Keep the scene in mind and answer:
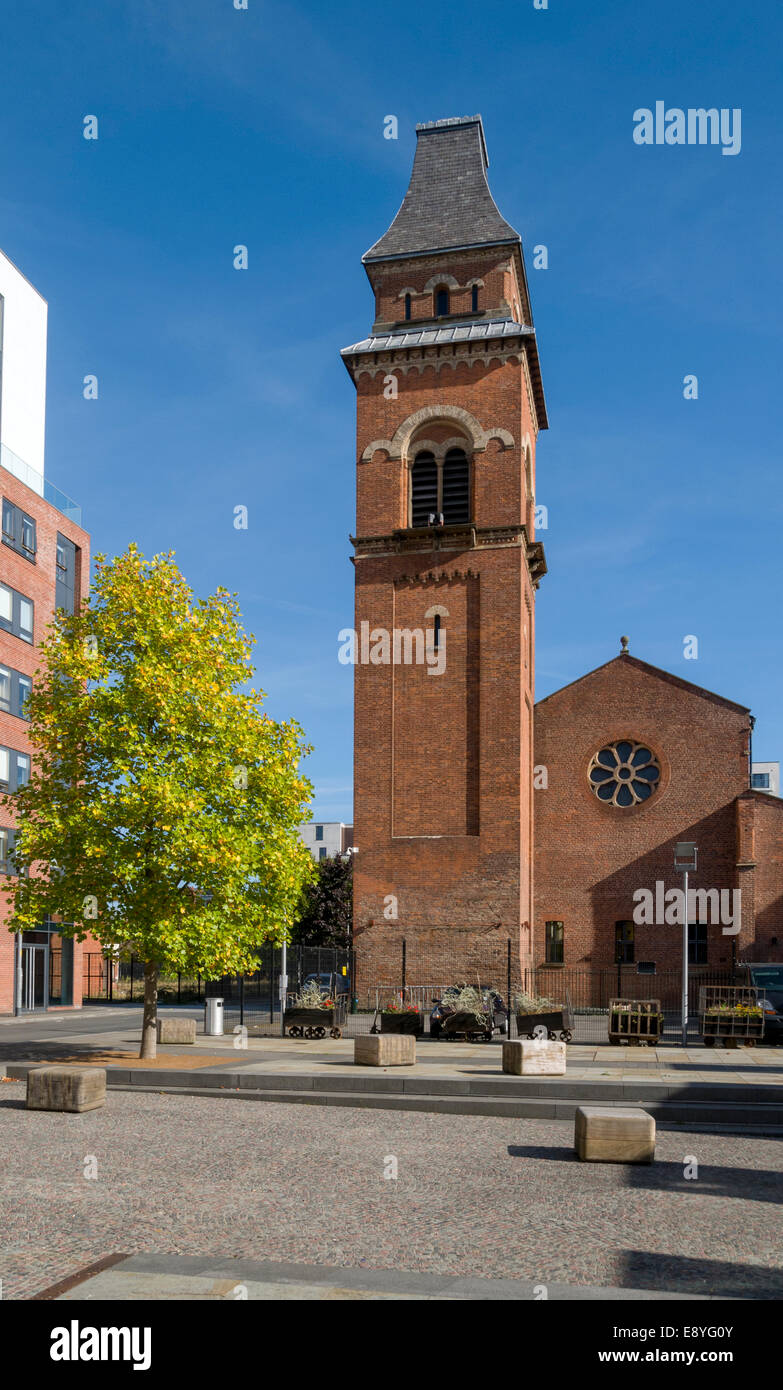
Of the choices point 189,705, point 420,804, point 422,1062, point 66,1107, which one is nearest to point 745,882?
point 420,804

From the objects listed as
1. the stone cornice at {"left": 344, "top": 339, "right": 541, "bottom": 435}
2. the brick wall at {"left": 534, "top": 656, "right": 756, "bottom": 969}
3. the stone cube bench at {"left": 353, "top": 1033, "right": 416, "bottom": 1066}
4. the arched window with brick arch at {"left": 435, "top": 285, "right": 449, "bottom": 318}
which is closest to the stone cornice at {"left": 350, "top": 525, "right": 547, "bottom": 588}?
the stone cornice at {"left": 344, "top": 339, "right": 541, "bottom": 435}

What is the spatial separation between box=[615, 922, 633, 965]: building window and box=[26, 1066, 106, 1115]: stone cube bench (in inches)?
1112

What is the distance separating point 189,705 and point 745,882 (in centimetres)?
2515

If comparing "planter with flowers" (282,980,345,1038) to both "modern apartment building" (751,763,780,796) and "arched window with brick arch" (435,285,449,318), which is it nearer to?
"arched window with brick arch" (435,285,449,318)

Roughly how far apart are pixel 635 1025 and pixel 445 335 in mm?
23439

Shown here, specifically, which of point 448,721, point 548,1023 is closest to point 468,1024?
point 548,1023

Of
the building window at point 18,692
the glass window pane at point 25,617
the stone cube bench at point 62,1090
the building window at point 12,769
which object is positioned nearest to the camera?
the stone cube bench at point 62,1090

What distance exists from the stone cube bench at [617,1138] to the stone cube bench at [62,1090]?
642cm

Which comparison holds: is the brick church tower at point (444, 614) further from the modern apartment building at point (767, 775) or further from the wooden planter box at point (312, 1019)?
the modern apartment building at point (767, 775)

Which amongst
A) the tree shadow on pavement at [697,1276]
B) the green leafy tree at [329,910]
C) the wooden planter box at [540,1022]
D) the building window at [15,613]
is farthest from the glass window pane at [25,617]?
the tree shadow on pavement at [697,1276]

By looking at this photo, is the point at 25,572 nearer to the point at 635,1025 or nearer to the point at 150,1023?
the point at 150,1023

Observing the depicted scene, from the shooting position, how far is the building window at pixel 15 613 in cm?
3972

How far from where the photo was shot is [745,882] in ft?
Result: 130

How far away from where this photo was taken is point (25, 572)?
41406mm
